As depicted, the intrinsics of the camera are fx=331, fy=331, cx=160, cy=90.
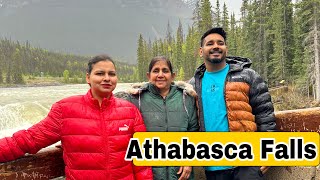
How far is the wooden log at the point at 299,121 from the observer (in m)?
3.09

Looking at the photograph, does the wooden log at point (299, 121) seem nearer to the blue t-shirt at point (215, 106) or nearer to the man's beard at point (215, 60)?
the blue t-shirt at point (215, 106)

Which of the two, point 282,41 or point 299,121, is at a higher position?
point 282,41

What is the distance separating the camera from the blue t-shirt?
122 inches

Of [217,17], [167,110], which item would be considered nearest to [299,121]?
[167,110]

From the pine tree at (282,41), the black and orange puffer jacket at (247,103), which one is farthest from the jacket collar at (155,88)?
the pine tree at (282,41)

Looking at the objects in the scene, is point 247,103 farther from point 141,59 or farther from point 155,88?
point 141,59

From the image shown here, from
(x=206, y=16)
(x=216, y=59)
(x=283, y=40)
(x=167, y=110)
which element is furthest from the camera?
(x=206, y=16)

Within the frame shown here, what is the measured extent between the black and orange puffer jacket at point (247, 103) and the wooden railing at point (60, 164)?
0.23 metres

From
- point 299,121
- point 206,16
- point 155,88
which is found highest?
point 206,16

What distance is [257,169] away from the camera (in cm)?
296

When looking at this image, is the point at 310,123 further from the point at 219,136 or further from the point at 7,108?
the point at 7,108

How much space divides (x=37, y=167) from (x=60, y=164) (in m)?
0.22

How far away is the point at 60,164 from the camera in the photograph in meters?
2.69

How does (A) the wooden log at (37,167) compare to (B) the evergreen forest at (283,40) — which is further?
(B) the evergreen forest at (283,40)
